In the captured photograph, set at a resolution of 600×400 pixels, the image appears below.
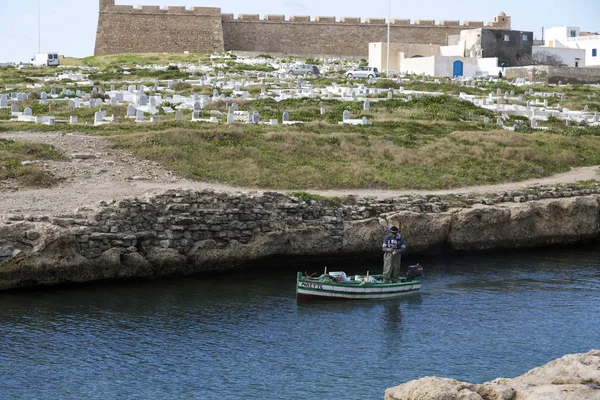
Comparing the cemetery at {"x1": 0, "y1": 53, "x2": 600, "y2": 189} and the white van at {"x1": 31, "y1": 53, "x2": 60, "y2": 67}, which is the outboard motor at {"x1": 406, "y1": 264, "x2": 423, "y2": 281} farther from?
the white van at {"x1": 31, "y1": 53, "x2": 60, "y2": 67}

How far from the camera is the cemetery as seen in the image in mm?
27562

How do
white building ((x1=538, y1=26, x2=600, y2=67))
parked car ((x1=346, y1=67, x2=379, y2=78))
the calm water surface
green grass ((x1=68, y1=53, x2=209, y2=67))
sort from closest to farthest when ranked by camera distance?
the calm water surface, parked car ((x1=346, y1=67, x2=379, y2=78)), green grass ((x1=68, y1=53, x2=209, y2=67)), white building ((x1=538, y1=26, x2=600, y2=67))

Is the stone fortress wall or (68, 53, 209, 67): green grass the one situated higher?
the stone fortress wall

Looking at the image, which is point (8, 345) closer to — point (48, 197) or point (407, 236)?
point (48, 197)

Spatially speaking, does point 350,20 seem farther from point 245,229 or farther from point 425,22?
point 245,229

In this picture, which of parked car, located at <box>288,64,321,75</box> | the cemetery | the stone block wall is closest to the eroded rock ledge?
the cemetery

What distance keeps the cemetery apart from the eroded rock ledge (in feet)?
7.72

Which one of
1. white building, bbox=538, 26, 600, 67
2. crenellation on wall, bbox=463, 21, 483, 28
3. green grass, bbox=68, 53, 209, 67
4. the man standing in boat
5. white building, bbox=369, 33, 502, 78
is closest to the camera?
the man standing in boat

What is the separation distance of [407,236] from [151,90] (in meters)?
21.7

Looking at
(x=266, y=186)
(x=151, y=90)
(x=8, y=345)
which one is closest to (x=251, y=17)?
(x=151, y=90)

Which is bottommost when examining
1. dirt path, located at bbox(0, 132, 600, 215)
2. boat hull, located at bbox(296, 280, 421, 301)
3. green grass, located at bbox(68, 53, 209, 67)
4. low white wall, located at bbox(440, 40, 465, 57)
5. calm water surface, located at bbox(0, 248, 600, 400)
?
calm water surface, located at bbox(0, 248, 600, 400)

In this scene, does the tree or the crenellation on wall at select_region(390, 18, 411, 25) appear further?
the crenellation on wall at select_region(390, 18, 411, 25)

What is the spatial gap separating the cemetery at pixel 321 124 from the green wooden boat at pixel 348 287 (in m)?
5.91

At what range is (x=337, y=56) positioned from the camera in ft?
255
